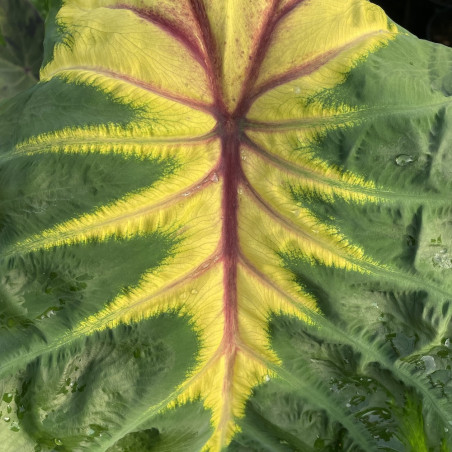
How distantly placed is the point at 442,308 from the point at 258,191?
390 millimetres

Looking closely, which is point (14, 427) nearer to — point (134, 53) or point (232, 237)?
point (232, 237)

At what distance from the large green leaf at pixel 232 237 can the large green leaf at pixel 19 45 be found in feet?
1.98

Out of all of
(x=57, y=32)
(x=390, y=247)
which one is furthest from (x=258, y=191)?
(x=57, y=32)

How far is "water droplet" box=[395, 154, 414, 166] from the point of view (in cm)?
92

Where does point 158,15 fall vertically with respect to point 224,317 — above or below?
above

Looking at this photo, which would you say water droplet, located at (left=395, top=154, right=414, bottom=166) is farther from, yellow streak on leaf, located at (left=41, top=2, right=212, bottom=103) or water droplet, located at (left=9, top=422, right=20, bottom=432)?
water droplet, located at (left=9, top=422, right=20, bottom=432)

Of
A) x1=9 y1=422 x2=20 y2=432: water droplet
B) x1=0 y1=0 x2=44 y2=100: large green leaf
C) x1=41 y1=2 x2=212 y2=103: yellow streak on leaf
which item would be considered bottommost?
x1=9 y1=422 x2=20 y2=432: water droplet

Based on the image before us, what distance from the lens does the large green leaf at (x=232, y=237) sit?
915mm

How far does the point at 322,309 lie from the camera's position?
95 centimetres

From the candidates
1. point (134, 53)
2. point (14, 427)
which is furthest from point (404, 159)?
point (14, 427)

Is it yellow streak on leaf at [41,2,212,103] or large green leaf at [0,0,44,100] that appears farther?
large green leaf at [0,0,44,100]

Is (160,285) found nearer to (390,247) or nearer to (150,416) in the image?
(150,416)

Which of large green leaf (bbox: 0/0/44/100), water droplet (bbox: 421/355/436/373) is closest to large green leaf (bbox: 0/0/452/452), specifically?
water droplet (bbox: 421/355/436/373)

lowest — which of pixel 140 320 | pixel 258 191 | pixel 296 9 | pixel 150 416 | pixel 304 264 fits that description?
pixel 150 416
